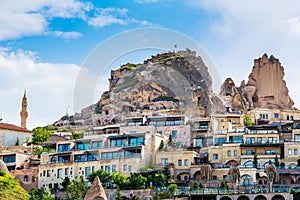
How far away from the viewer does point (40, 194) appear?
2687 inches

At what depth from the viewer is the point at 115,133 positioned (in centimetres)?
8356

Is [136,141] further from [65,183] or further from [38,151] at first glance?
[38,151]

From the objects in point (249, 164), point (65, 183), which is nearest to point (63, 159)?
point (65, 183)

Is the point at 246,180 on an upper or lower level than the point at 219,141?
lower

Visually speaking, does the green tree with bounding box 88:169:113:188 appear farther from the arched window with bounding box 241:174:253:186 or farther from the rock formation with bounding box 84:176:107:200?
the rock formation with bounding box 84:176:107:200

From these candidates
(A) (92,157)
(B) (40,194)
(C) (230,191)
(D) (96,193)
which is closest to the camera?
(D) (96,193)

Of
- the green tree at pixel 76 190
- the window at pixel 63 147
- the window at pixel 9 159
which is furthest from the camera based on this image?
the window at pixel 63 147

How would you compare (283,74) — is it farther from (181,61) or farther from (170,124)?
(170,124)

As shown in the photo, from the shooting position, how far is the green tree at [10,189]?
65.8m

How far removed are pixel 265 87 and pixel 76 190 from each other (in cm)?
5545

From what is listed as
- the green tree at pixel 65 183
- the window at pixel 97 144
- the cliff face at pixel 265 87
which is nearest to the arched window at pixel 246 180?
the green tree at pixel 65 183

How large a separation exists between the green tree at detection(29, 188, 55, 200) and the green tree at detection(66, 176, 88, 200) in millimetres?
1665

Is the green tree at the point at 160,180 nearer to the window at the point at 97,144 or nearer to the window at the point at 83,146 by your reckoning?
the window at the point at 97,144

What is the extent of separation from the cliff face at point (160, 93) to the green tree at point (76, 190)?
29803mm
